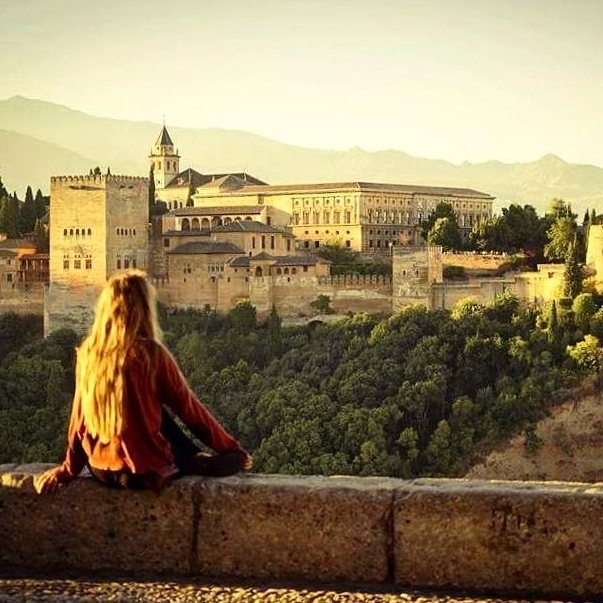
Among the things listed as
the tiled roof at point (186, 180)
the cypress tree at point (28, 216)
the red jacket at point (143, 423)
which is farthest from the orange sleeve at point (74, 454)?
the tiled roof at point (186, 180)

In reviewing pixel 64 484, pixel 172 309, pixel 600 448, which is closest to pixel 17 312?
pixel 172 309

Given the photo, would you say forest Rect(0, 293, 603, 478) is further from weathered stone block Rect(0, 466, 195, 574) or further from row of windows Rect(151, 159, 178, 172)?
row of windows Rect(151, 159, 178, 172)

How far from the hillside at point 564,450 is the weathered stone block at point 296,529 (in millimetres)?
21340

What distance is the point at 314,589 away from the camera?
437 cm

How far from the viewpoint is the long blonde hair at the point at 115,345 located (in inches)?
174

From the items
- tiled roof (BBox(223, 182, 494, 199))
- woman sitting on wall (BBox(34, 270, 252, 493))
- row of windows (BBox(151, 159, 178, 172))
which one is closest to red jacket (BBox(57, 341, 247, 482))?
woman sitting on wall (BBox(34, 270, 252, 493))

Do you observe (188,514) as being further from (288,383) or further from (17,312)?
(17,312)

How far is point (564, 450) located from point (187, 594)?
896 inches

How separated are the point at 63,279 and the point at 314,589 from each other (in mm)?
28264

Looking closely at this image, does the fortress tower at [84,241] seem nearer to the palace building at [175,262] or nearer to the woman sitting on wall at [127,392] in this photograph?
the palace building at [175,262]

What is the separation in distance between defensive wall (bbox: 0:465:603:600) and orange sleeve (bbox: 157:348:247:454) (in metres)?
0.13

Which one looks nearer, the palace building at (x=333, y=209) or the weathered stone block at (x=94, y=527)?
the weathered stone block at (x=94, y=527)

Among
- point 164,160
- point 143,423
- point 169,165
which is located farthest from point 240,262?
point 143,423

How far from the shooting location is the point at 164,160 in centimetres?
5638
